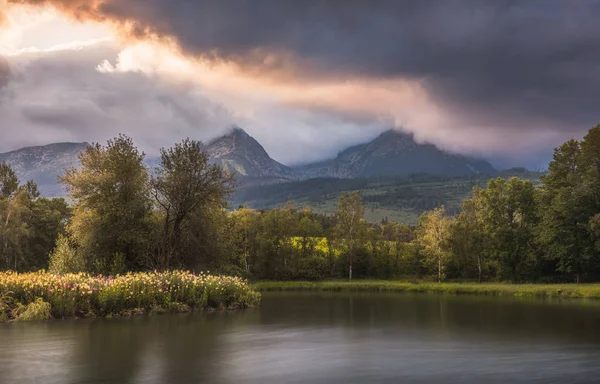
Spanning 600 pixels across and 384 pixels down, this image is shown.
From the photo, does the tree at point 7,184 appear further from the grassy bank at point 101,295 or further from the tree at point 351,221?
the grassy bank at point 101,295

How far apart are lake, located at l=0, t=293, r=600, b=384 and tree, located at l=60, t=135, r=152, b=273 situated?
14701 millimetres

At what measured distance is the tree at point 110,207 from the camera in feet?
141

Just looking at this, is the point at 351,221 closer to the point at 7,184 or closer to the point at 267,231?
the point at 267,231

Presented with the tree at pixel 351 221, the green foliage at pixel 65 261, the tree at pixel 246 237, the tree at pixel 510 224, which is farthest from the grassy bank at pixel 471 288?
the green foliage at pixel 65 261

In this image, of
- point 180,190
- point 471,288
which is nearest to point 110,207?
point 180,190

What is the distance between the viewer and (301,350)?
20.6 m

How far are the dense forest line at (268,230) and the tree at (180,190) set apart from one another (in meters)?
0.09

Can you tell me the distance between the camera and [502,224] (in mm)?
74562

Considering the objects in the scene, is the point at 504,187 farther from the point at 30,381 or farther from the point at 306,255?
the point at 30,381

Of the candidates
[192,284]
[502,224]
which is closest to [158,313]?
[192,284]

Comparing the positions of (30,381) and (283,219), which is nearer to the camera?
(30,381)

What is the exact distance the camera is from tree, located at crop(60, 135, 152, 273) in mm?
42875

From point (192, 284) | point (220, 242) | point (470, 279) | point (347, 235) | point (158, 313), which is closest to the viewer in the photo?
point (158, 313)

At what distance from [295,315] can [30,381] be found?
22.0m
